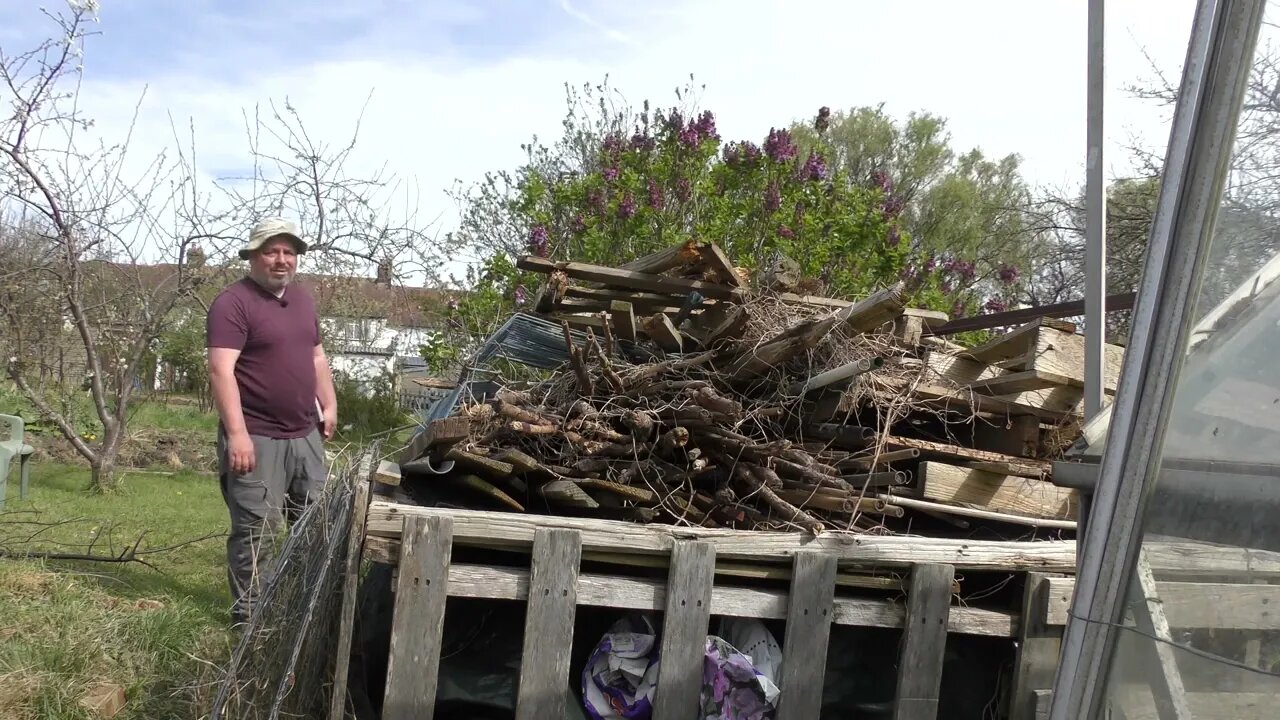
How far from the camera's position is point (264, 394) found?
4.43 metres

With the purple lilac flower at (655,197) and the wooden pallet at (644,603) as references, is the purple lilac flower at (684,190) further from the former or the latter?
the wooden pallet at (644,603)

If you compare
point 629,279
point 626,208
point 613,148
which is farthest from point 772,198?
point 629,279

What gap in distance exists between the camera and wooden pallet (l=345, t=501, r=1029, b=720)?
10.2ft

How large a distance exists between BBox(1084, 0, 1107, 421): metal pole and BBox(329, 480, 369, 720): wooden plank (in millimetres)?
2218

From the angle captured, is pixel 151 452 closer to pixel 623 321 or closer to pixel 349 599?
pixel 623 321

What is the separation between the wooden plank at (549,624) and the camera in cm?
312

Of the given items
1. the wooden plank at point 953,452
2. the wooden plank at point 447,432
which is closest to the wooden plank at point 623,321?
the wooden plank at point 447,432

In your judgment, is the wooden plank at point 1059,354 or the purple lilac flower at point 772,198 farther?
the purple lilac flower at point 772,198

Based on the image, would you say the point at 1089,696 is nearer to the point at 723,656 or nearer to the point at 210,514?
the point at 723,656

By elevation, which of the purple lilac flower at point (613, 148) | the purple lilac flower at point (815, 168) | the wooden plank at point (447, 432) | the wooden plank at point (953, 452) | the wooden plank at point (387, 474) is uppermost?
the purple lilac flower at point (613, 148)

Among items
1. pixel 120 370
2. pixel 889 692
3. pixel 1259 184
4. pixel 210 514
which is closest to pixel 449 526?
pixel 889 692

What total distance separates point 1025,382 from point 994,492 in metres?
0.43

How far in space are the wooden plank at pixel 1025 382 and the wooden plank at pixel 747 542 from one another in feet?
1.89

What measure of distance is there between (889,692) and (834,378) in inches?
44.6
